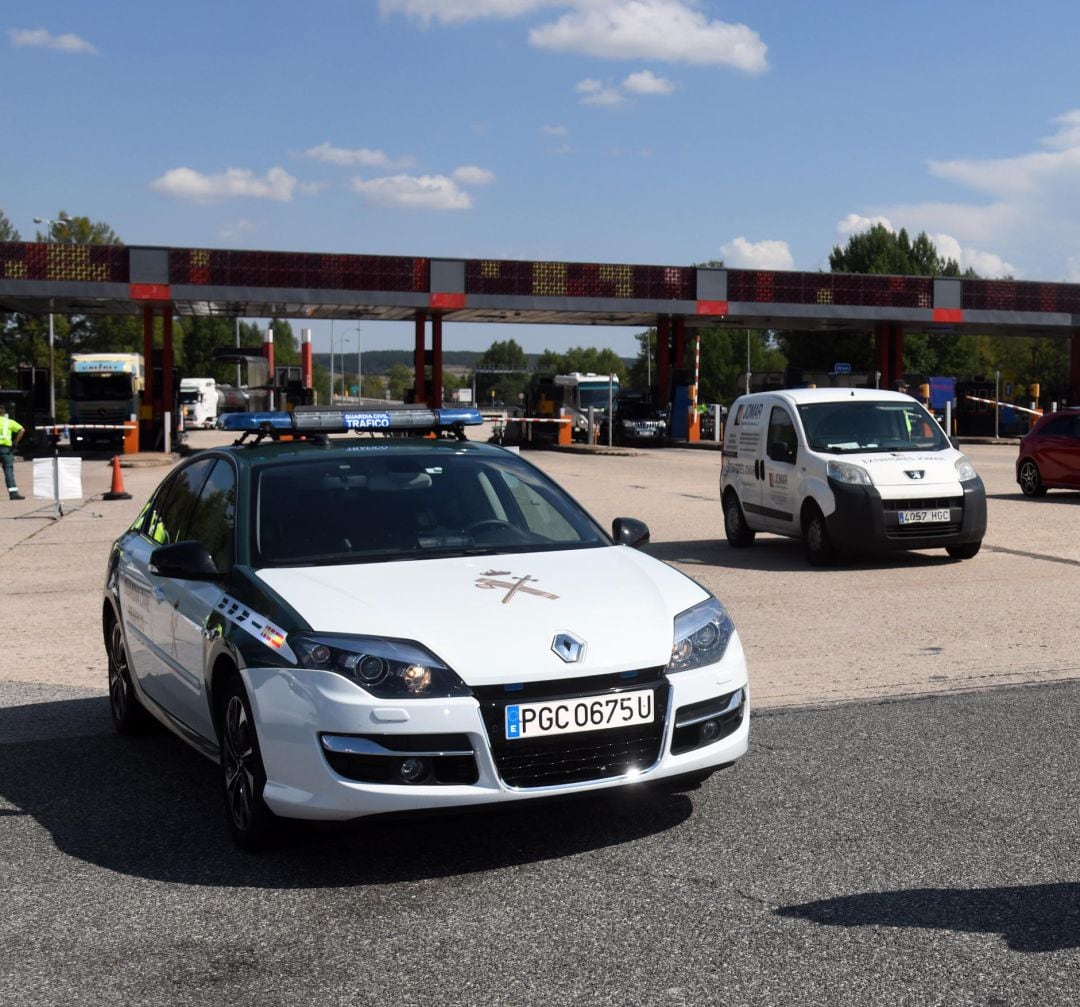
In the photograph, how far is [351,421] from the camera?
23.6 feet

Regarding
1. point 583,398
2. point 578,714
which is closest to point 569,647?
point 578,714

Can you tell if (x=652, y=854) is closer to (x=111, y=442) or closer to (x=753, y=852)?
(x=753, y=852)

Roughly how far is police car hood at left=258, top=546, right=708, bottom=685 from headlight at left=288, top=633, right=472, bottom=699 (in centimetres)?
4

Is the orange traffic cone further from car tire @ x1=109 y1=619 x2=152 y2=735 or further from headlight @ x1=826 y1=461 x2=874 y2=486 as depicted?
car tire @ x1=109 y1=619 x2=152 y2=735

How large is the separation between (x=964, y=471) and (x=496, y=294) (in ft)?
107

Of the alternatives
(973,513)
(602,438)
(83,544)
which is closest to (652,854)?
(973,513)

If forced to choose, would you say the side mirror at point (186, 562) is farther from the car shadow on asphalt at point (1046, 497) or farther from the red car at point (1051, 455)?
the red car at point (1051, 455)

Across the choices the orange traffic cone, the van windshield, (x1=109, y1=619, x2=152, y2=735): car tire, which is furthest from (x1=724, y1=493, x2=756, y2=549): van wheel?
the orange traffic cone

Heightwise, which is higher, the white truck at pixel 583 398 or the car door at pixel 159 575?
the car door at pixel 159 575

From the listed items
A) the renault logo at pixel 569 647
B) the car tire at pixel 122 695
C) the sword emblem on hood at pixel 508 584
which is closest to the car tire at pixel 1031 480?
the car tire at pixel 122 695

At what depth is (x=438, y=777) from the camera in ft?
15.9

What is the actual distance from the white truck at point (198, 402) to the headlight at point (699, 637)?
70.2m

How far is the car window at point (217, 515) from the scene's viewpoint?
5998mm

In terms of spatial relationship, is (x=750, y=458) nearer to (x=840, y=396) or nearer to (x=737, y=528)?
(x=737, y=528)
